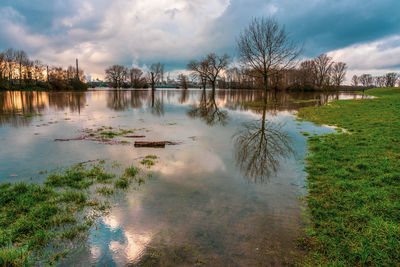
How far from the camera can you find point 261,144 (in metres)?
9.56

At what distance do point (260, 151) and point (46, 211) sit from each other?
23.2 feet

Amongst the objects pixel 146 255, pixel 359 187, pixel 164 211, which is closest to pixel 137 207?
pixel 164 211

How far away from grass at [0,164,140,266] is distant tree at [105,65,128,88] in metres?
121

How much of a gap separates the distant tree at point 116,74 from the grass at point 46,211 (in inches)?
4765

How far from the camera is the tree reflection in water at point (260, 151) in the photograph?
6.53m

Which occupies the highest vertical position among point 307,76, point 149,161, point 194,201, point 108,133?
point 307,76

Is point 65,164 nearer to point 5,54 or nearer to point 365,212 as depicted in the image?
point 365,212

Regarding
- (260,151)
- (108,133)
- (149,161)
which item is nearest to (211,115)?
(108,133)

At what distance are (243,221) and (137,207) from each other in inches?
87.7

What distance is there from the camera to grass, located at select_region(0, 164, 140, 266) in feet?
10.6

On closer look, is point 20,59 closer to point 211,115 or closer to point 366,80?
point 211,115

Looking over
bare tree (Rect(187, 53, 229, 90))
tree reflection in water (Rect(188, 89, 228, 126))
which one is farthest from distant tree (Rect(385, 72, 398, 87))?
tree reflection in water (Rect(188, 89, 228, 126))

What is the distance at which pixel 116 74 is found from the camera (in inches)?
4619

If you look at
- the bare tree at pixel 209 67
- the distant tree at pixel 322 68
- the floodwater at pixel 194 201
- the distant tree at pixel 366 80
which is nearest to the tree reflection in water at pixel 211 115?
the floodwater at pixel 194 201
